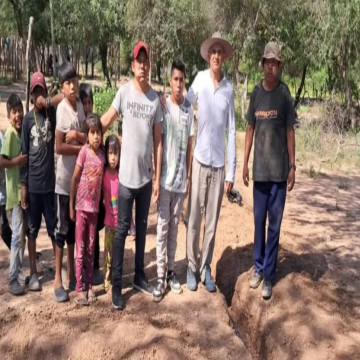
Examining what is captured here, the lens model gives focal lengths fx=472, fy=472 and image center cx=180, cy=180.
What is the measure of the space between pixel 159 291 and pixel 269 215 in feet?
3.63

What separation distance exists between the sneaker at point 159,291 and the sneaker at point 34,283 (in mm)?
935

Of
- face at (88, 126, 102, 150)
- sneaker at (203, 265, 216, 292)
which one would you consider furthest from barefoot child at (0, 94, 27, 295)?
sneaker at (203, 265, 216, 292)

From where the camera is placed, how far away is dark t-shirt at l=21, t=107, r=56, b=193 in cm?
350

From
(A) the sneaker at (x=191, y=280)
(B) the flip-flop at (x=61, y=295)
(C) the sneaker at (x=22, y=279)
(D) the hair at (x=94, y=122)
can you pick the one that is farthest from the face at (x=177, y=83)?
(C) the sneaker at (x=22, y=279)

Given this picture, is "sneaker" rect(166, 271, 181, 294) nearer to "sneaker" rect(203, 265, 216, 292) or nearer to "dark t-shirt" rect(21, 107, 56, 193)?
"sneaker" rect(203, 265, 216, 292)

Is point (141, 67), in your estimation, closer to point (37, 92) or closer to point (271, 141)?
point (37, 92)

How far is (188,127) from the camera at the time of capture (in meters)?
Answer: 3.63

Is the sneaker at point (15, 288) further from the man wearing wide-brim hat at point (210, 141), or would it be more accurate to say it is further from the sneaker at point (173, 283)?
the man wearing wide-brim hat at point (210, 141)

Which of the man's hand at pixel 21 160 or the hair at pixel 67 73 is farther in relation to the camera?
the man's hand at pixel 21 160

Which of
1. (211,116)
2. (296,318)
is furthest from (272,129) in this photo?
(296,318)

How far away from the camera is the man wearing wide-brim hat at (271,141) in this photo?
3768mm

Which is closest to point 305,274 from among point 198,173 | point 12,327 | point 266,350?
point 266,350

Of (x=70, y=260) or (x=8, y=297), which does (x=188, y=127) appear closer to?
(x=70, y=260)

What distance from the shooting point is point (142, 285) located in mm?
3855
